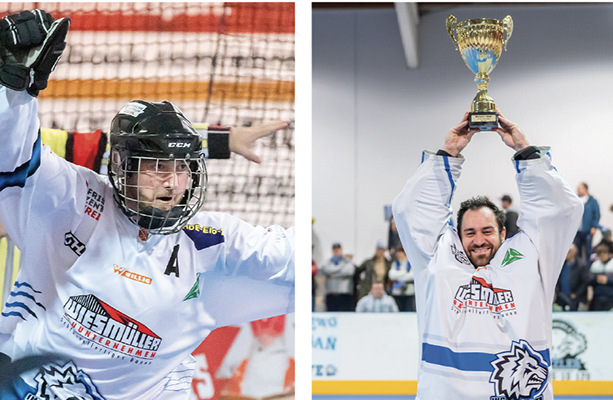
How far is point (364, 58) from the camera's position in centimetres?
466

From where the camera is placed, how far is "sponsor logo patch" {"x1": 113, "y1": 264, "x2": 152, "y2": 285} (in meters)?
2.02

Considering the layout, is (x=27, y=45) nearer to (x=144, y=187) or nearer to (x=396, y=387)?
(x=144, y=187)

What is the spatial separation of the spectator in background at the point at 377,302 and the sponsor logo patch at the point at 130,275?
2801 millimetres

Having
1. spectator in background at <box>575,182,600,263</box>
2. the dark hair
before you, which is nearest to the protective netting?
the dark hair

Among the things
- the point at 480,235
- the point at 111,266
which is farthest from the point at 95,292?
the point at 480,235

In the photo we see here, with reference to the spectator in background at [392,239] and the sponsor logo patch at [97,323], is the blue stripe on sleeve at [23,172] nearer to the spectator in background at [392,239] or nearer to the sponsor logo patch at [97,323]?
the sponsor logo patch at [97,323]

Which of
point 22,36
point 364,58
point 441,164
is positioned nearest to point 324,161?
point 364,58

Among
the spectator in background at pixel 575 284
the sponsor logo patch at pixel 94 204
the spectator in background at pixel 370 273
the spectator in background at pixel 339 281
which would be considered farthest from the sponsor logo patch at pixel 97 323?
the spectator in background at pixel 575 284

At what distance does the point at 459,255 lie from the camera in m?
2.36

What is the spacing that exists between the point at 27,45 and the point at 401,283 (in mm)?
3650

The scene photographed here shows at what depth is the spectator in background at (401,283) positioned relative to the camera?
4.55 metres

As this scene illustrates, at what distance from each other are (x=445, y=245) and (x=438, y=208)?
0.50 ft

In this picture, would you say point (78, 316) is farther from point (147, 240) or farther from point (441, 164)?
point (441, 164)

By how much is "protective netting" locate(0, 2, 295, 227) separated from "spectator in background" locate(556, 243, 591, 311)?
9.55 feet
